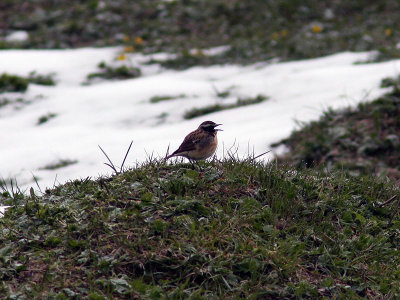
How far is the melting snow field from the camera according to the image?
991cm

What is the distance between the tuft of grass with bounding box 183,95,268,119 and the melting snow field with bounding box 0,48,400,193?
16 centimetres

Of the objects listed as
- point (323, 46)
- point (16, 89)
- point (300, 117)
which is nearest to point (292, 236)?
point (300, 117)

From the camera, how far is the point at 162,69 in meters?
14.3

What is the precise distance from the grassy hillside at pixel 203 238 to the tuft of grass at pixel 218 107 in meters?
5.17

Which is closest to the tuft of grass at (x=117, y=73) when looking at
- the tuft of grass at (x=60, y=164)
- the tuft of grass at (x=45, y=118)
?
the tuft of grass at (x=45, y=118)

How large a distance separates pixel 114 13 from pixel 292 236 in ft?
41.9

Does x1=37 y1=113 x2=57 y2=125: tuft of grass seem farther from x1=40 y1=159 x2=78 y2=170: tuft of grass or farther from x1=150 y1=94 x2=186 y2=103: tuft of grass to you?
x1=40 y1=159 x2=78 y2=170: tuft of grass

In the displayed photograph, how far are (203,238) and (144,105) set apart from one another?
715 cm

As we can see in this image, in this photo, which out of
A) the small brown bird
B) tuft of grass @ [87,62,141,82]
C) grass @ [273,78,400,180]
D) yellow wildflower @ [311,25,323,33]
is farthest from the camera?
yellow wildflower @ [311,25,323,33]

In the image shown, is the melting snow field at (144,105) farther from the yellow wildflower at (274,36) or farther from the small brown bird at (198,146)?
the small brown bird at (198,146)

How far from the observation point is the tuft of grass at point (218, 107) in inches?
458

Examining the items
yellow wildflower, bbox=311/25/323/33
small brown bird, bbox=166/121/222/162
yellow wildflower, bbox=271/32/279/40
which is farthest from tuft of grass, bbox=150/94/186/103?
small brown bird, bbox=166/121/222/162

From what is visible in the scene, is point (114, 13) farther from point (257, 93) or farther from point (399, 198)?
point (399, 198)

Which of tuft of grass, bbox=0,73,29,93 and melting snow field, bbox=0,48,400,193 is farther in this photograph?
tuft of grass, bbox=0,73,29,93
